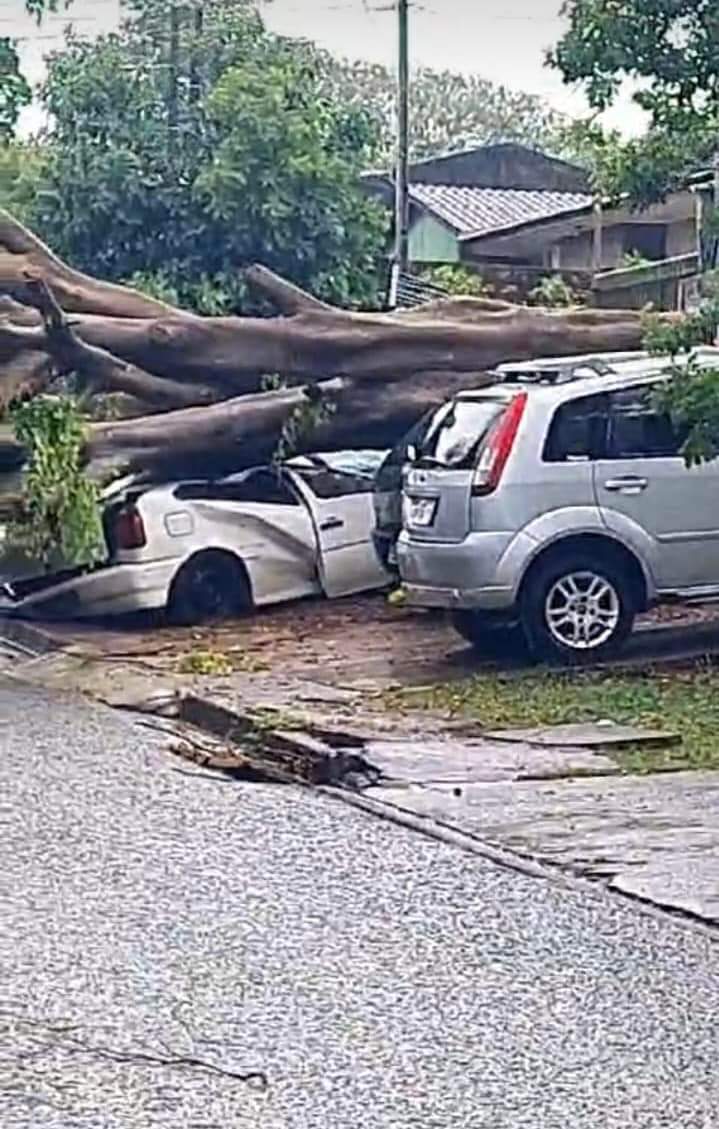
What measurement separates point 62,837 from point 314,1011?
338 centimetres

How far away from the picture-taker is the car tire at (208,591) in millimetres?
19922

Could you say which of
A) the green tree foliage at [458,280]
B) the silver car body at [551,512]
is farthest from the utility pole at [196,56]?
the silver car body at [551,512]

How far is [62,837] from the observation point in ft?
36.0

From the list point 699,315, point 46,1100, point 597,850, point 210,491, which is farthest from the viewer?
point 210,491

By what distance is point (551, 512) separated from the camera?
16.6 m

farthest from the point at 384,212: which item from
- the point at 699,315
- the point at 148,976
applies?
the point at 148,976

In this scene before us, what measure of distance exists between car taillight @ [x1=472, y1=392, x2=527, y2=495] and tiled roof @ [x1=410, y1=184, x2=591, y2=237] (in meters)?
26.5

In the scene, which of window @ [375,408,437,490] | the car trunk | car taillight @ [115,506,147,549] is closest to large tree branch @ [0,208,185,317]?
car taillight @ [115,506,147,549]

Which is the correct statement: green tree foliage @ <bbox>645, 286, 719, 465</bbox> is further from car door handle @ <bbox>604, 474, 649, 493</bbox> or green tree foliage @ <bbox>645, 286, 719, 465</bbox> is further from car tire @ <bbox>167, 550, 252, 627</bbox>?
car tire @ <bbox>167, 550, 252, 627</bbox>

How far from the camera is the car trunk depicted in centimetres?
1670

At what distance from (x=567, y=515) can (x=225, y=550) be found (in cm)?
426

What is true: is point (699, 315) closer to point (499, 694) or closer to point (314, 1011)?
point (499, 694)

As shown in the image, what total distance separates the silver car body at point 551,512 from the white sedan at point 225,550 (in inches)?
124

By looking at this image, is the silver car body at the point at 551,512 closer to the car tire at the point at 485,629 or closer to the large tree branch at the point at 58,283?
the car tire at the point at 485,629
